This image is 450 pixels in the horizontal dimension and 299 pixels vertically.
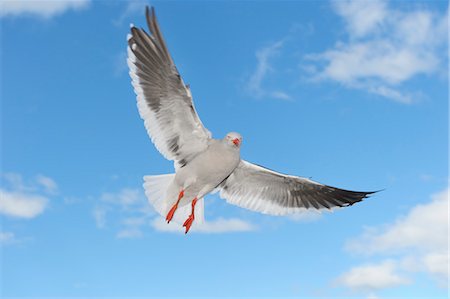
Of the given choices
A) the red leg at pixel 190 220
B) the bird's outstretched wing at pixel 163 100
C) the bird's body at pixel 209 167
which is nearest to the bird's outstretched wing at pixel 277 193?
the red leg at pixel 190 220

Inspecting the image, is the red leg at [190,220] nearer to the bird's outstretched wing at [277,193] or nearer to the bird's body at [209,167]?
the bird's body at [209,167]

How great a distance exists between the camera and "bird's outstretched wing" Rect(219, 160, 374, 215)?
34.8 feet

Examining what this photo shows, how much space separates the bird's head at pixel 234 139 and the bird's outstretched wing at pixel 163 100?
316 millimetres

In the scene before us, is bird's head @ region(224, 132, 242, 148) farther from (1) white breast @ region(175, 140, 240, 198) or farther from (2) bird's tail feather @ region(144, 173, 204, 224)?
(2) bird's tail feather @ region(144, 173, 204, 224)

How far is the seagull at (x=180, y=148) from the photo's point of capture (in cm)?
895

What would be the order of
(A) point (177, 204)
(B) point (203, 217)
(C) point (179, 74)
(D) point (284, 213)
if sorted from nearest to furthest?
(C) point (179, 74) < (A) point (177, 204) < (B) point (203, 217) < (D) point (284, 213)

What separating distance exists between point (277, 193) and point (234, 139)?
2.08 metres

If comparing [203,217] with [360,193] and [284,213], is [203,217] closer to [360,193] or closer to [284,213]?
[284,213]

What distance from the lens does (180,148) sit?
9.66m

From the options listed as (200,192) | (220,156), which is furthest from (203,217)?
(220,156)

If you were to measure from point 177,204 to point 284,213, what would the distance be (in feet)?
7.99

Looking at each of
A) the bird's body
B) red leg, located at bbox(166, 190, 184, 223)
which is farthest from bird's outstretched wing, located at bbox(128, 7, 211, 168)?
red leg, located at bbox(166, 190, 184, 223)

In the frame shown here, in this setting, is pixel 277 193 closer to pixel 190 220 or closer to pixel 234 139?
pixel 190 220

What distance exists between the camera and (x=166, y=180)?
988 cm
